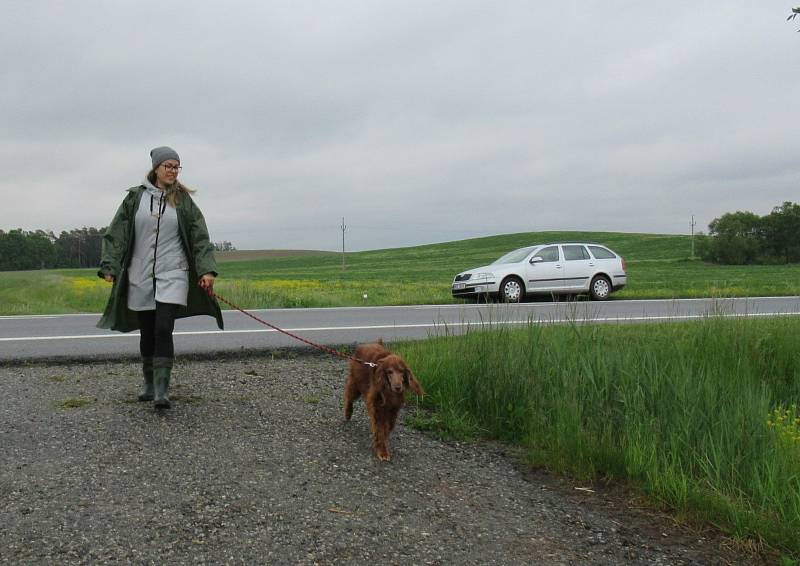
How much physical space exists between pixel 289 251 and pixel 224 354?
8646 centimetres

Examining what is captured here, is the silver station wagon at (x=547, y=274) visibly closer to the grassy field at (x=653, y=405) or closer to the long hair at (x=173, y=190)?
the grassy field at (x=653, y=405)

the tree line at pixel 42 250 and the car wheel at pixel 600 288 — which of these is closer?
the car wheel at pixel 600 288

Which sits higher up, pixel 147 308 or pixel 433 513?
pixel 147 308

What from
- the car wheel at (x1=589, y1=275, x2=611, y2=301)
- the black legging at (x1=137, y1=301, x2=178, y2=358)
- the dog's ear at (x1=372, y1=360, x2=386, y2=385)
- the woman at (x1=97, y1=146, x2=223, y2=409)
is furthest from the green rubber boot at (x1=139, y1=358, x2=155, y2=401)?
the car wheel at (x1=589, y1=275, x2=611, y2=301)

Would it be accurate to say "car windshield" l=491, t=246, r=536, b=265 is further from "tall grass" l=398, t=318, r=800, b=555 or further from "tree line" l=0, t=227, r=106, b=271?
"tree line" l=0, t=227, r=106, b=271

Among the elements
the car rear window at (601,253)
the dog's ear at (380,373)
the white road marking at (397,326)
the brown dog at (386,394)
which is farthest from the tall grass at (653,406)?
the car rear window at (601,253)

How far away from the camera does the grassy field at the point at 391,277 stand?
17.0m

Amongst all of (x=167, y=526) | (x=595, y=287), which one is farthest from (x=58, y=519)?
(x=595, y=287)

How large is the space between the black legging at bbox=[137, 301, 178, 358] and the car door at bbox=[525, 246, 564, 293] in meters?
13.0

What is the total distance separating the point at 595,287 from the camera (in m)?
18.3

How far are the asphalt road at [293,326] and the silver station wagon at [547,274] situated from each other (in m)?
3.09

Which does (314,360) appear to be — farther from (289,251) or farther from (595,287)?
(289,251)

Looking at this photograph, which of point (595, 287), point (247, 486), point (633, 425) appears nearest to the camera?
point (247, 486)

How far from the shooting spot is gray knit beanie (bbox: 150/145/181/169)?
209 inches
